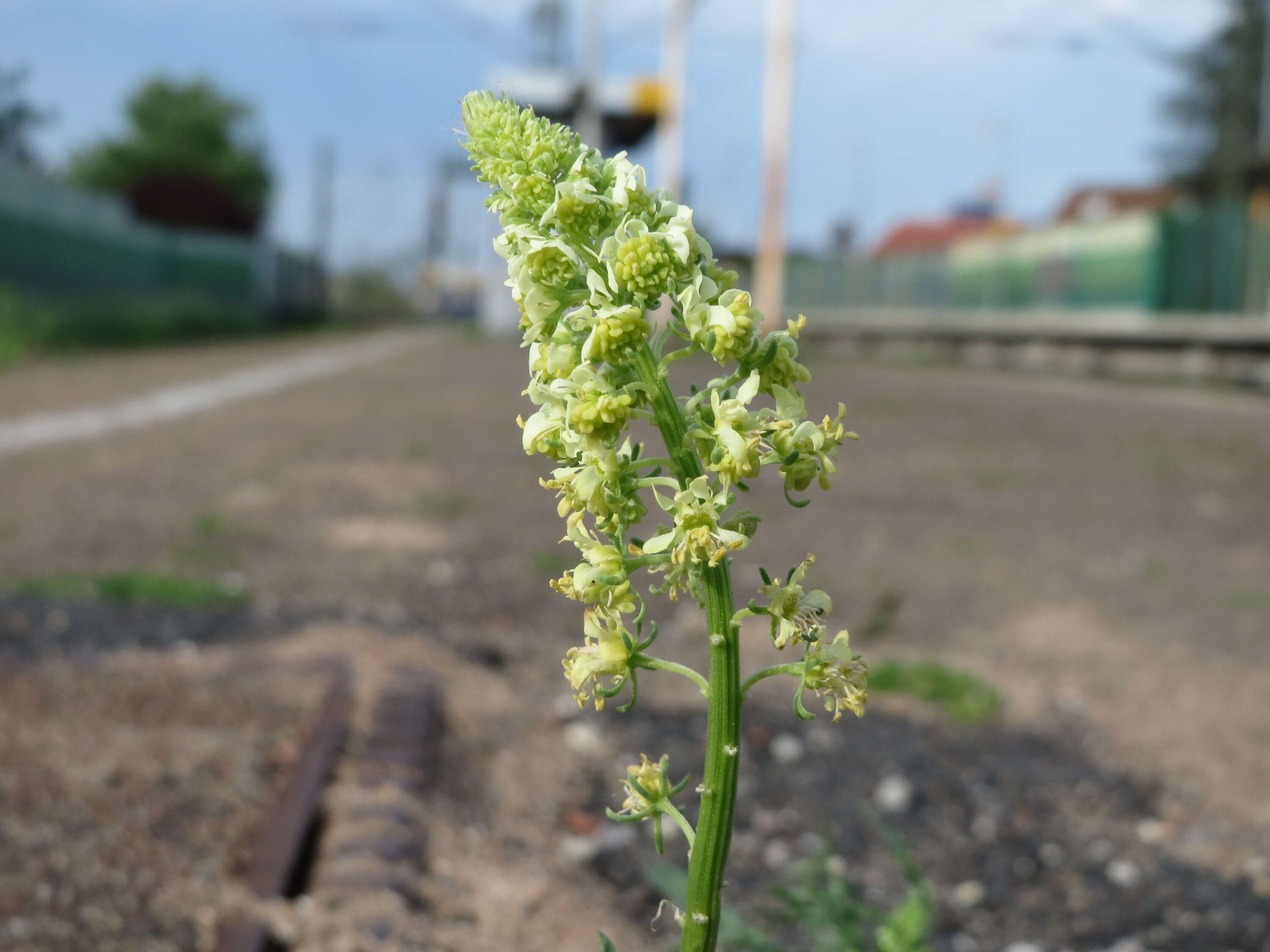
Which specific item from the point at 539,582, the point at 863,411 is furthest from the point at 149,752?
the point at 863,411

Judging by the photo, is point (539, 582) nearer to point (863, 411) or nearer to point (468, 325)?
point (863, 411)

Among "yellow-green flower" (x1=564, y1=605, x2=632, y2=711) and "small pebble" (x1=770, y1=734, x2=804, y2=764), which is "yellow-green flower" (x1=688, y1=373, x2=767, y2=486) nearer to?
"yellow-green flower" (x1=564, y1=605, x2=632, y2=711)

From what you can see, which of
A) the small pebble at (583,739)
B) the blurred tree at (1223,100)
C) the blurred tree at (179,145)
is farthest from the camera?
the blurred tree at (179,145)

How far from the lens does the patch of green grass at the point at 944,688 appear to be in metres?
4.68

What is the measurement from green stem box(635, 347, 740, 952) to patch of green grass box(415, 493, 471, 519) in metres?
6.53

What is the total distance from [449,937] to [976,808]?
5.90 ft

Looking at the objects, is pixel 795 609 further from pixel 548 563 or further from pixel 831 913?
pixel 548 563

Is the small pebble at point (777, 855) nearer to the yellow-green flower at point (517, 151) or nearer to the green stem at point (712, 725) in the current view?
the green stem at point (712, 725)

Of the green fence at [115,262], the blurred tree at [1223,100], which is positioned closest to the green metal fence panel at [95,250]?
the green fence at [115,262]

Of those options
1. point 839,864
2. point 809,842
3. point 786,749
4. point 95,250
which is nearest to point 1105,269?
point 95,250

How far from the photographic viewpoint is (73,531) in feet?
23.5

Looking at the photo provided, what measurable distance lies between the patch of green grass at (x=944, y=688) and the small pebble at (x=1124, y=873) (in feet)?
3.48

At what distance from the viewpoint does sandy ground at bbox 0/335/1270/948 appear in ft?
14.4

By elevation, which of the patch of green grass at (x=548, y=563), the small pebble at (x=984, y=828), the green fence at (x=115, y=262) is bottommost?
the small pebble at (x=984, y=828)
